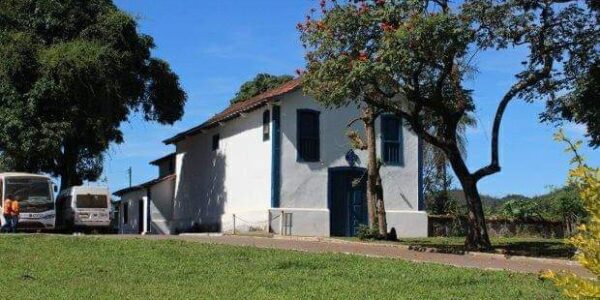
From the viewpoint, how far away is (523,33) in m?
17.9

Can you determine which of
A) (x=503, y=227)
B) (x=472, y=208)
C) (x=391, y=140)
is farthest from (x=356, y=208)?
(x=472, y=208)

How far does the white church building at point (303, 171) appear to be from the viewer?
28172 mm

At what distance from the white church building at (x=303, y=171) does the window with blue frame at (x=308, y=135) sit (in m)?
0.04

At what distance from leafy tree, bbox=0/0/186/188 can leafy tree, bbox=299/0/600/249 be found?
1634 centimetres

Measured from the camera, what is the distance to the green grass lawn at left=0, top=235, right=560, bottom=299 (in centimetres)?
1076

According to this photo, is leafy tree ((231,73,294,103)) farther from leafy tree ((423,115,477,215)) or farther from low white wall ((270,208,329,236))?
low white wall ((270,208,329,236))

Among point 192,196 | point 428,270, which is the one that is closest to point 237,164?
point 192,196

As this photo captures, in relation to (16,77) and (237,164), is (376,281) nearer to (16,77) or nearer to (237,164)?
(237,164)

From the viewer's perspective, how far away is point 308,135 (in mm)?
28984

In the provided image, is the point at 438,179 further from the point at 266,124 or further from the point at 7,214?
the point at 7,214

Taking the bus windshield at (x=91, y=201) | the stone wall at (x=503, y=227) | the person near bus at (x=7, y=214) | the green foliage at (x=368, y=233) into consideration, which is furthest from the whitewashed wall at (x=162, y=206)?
the green foliage at (x=368, y=233)

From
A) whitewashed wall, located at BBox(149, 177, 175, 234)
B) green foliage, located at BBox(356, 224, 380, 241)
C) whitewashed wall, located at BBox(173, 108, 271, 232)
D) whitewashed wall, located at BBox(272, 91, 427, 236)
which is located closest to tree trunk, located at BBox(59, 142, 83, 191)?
whitewashed wall, located at BBox(149, 177, 175, 234)

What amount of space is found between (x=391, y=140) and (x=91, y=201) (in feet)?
47.4

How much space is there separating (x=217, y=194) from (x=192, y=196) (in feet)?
12.9
